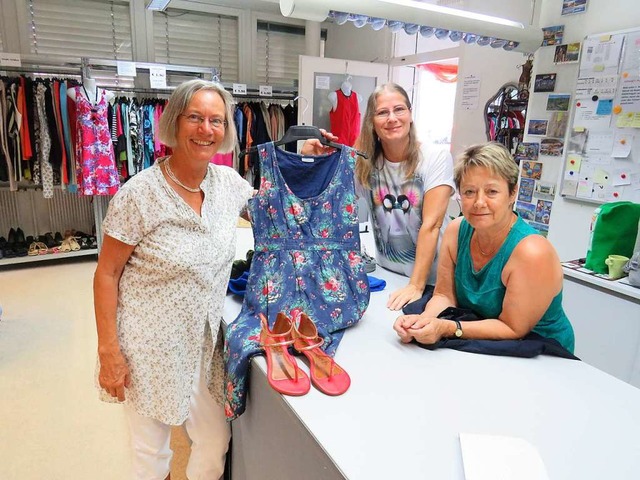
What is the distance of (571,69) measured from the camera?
291 centimetres

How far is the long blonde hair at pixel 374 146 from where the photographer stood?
189 centimetres

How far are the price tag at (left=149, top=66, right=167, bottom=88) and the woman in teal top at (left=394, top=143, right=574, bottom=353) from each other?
156 inches

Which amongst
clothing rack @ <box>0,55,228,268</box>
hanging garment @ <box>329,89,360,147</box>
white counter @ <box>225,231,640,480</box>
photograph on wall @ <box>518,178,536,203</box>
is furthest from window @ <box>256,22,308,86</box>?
white counter @ <box>225,231,640,480</box>

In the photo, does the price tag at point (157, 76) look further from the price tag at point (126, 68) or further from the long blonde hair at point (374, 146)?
the long blonde hair at point (374, 146)

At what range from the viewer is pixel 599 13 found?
2727mm

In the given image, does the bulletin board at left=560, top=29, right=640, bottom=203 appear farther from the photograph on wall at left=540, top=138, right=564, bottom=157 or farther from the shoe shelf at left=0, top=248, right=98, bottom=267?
the shoe shelf at left=0, top=248, right=98, bottom=267

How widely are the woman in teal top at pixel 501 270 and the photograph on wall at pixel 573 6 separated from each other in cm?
203

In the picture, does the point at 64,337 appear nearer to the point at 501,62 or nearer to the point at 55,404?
the point at 55,404

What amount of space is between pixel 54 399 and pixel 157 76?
3.24 metres

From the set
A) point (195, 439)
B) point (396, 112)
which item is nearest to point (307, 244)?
point (396, 112)

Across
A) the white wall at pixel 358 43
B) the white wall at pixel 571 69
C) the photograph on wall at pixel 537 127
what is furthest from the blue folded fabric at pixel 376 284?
the white wall at pixel 358 43

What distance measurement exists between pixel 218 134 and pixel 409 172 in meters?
0.82

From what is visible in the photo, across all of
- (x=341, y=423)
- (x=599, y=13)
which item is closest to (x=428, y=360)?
(x=341, y=423)

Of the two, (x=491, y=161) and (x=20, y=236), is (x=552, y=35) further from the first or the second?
(x=20, y=236)
